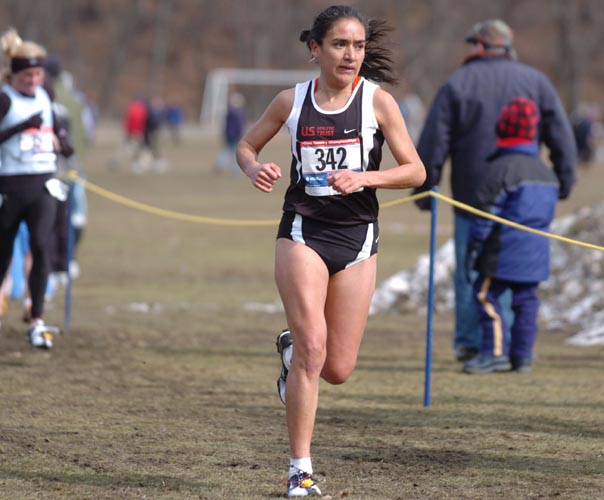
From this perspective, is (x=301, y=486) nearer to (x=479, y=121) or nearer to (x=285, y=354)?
(x=285, y=354)

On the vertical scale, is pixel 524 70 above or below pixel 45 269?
above

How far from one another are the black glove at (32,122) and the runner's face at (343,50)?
165 inches

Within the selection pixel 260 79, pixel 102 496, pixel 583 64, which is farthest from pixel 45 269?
pixel 583 64

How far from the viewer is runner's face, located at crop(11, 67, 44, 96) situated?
9469mm

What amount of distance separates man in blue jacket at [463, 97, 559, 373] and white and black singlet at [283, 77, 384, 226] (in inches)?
134

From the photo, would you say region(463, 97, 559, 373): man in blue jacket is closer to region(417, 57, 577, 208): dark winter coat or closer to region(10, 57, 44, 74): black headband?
region(417, 57, 577, 208): dark winter coat

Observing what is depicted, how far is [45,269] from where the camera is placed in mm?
9797

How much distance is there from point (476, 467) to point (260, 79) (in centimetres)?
7694

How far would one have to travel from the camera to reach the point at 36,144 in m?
9.54

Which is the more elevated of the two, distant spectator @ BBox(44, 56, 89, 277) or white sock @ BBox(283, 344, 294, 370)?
distant spectator @ BBox(44, 56, 89, 277)

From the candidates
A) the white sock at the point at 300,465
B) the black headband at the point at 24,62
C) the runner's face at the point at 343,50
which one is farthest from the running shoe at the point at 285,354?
the black headband at the point at 24,62

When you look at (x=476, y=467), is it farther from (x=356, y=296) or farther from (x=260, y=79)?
(x=260, y=79)

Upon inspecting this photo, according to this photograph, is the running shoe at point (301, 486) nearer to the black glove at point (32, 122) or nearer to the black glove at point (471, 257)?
the black glove at point (471, 257)

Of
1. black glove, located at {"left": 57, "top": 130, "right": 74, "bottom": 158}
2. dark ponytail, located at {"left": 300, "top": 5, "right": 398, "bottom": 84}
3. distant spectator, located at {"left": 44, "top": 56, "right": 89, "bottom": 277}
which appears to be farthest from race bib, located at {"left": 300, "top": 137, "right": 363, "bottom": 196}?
distant spectator, located at {"left": 44, "top": 56, "right": 89, "bottom": 277}
